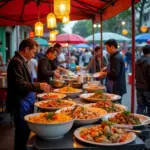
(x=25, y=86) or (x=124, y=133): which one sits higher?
(x=25, y=86)

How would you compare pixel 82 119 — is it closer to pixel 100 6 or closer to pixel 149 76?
pixel 149 76

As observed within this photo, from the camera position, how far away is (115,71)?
5.38 m

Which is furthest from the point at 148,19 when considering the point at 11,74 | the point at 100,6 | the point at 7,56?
the point at 11,74

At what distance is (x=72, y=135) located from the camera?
2.66 meters

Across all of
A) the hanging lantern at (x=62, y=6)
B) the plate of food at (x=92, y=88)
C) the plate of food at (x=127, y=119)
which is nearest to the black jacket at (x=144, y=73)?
the plate of food at (x=92, y=88)

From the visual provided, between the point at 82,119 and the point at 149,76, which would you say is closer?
the point at 82,119

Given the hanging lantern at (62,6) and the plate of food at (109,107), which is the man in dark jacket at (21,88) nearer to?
the plate of food at (109,107)

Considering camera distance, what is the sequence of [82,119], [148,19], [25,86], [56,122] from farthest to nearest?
[148,19], [25,86], [82,119], [56,122]

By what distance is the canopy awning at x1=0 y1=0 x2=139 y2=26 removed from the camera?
689 centimetres

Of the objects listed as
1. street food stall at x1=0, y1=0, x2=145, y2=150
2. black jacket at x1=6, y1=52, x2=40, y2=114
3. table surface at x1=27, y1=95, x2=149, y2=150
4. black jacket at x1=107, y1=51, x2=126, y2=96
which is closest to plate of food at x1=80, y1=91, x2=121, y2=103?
street food stall at x1=0, y1=0, x2=145, y2=150

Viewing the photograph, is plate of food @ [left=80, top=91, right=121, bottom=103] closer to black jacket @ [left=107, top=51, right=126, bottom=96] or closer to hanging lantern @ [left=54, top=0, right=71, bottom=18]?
black jacket @ [left=107, top=51, right=126, bottom=96]

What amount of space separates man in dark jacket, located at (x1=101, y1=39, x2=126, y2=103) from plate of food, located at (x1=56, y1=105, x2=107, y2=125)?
2.22 metres

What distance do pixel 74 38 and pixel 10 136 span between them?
9233mm

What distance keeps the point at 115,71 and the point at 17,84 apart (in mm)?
2372
